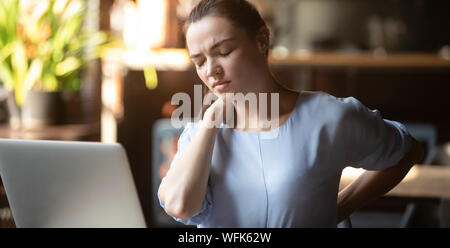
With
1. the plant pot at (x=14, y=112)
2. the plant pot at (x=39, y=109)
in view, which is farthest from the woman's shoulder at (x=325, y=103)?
the plant pot at (x=14, y=112)

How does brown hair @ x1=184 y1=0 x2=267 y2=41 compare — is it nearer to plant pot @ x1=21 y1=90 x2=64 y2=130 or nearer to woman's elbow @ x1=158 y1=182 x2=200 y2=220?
woman's elbow @ x1=158 y1=182 x2=200 y2=220

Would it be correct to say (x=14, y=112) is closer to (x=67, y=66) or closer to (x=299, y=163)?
(x=67, y=66)

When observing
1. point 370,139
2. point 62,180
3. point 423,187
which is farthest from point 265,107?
point 423,187

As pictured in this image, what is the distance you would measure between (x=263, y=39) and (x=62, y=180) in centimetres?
38

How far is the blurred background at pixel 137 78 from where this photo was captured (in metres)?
2.81

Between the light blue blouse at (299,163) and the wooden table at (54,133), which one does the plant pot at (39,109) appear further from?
the light blue blouse at (299,163)

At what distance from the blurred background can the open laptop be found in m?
1.84

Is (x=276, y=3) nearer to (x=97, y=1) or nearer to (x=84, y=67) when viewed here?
(x=97, y=1)

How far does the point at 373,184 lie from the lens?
0.96 m

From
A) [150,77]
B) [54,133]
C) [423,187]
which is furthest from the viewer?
[150,77]

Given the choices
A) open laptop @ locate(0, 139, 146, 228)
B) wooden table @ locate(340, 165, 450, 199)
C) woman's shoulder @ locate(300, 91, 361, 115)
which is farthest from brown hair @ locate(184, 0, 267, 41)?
wooden table @ locate(340, 165, 450, 199)

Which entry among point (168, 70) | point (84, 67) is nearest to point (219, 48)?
point (84, 67)

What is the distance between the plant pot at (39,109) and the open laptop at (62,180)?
1915 millimetres

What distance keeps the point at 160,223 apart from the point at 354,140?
2644 millimetres
